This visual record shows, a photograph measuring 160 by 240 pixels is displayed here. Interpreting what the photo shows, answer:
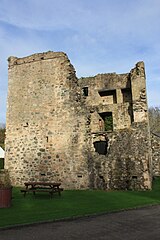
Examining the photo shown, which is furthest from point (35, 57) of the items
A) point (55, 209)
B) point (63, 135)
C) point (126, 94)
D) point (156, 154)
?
point (156, 154)

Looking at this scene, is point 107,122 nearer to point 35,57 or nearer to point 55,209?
point 35,57

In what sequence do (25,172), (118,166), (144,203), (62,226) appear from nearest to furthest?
(62,226), (144,203), (118,166), (25,172)

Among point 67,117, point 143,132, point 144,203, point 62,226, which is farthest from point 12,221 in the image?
point 143,132

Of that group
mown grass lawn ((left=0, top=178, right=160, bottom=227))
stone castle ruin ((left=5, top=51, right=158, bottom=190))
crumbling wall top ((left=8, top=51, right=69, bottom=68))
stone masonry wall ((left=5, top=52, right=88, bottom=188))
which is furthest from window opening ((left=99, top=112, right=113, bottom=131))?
mown grass lawn ((left=0, top=178, right=160, bottom=227))

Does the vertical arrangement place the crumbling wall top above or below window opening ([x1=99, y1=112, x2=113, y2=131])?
above

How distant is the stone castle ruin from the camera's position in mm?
15133

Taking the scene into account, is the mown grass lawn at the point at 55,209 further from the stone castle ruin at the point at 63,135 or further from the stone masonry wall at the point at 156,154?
the stone masonry wall at the point at 156,154

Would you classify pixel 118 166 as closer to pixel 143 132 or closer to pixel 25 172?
pixel 143 132

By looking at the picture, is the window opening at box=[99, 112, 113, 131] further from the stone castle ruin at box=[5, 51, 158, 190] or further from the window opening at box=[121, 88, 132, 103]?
the stone castle ruin at box=[5, 51, 158, 190]

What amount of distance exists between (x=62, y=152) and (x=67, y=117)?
208 cm

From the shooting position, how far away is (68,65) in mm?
16594

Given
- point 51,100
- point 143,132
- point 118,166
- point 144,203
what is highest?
point 51,100

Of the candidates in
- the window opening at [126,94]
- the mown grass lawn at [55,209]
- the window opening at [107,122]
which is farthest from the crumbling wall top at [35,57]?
the mown grass lawn at [55,209]

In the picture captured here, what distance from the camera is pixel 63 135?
15.8m
